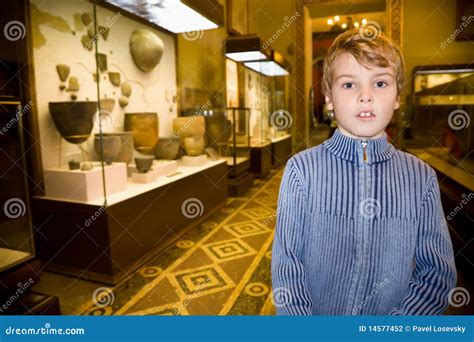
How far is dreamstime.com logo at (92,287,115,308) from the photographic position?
8.07 ft

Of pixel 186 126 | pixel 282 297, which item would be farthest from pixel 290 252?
Answer: pixel 186 126

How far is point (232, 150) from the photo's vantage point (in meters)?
6.19

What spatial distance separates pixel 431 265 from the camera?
0.94 meters

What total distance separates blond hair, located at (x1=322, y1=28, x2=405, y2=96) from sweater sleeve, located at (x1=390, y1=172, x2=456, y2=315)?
33 cm

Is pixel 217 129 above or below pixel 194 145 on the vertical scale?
above

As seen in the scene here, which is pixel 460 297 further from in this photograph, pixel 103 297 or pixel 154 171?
pixel 154 171

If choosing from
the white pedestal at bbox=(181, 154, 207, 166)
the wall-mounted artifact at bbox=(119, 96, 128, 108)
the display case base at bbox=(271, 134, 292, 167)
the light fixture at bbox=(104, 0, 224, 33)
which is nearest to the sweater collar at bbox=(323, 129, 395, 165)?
Result: the light fixture at bbox=(104, 0, 224, 33)

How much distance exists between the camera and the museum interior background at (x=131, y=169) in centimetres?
233

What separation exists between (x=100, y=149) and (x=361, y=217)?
2321 millimetres

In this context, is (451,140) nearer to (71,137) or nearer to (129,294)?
(129,294)

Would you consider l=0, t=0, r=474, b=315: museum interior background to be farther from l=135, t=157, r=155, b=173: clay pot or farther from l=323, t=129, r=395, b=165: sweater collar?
l=323, t=129, r=395, b=165: sweater collar

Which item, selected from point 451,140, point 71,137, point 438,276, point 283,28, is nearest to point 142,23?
point 71,137

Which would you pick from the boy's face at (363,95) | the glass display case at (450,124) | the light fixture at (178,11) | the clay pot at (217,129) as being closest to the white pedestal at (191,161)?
the clay pot at (217,129)

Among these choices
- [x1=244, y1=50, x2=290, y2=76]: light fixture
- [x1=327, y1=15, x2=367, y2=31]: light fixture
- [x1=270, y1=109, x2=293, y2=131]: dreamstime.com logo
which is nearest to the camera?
[x1=244, y1=50, x2=290, y2=76]: light fixture
